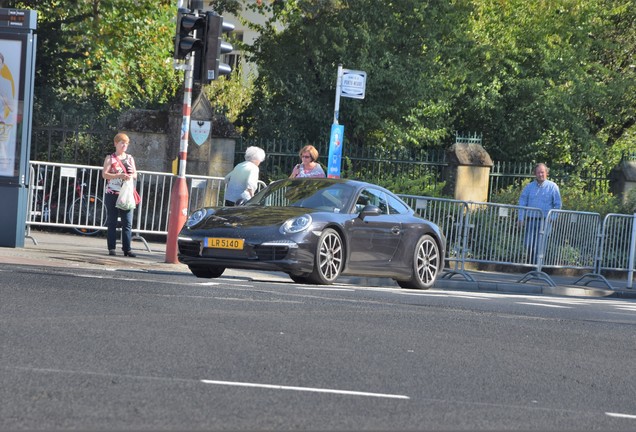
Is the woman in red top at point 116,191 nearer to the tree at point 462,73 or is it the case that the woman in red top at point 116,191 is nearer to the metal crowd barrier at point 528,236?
the metal crowd barrier at point 528,236

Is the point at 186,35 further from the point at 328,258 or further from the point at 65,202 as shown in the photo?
the point at 65,202

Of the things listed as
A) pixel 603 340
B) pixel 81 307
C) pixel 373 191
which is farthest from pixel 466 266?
pixel 81 307

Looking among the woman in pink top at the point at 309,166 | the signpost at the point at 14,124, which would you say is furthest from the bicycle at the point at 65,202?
the woman in pink top at the point at 309,166

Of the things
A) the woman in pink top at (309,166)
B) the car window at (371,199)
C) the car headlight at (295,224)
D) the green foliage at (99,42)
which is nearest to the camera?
the car headlight at (295,224)

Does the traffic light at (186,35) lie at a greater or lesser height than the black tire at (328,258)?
greater

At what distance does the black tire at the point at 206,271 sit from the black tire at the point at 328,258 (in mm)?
1155

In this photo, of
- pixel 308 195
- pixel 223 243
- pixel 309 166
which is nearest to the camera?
pixel 223 243

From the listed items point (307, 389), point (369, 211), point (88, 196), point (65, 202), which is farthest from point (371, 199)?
point (307, 389)

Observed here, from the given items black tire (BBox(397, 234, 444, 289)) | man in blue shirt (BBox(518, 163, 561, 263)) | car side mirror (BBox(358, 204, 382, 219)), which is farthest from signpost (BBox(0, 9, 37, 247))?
man in blue shirt (BBox(518, 163, 561, 263))

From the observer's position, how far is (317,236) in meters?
14.4

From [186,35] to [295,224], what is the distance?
3.34m

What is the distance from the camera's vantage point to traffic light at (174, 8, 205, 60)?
16.0 metres

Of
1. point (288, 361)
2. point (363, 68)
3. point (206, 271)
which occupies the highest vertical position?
point (363, 68)

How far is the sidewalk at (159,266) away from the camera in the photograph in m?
15.8
